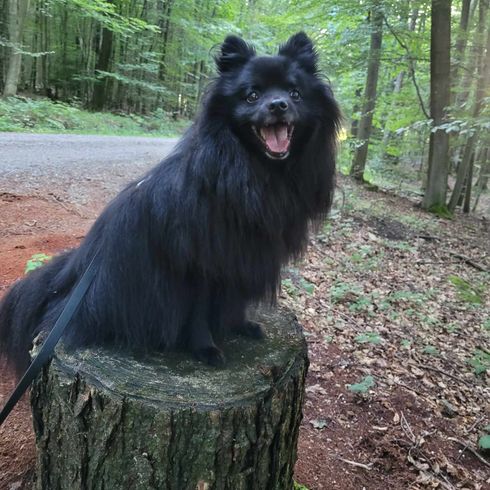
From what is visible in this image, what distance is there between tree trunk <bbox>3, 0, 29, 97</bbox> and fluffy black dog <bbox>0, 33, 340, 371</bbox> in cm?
1457

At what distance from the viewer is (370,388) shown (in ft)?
13.2

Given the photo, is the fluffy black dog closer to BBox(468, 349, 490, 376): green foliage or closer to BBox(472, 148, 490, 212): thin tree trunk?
BBox(468, 349, 490, 376): green foliage

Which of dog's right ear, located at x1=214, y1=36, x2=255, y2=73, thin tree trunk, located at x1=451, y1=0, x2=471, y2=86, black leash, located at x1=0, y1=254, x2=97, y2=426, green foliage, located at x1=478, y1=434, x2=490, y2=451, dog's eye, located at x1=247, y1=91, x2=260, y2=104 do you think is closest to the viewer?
black leash, located at x1=0, y1=254, x2=97, y2=426

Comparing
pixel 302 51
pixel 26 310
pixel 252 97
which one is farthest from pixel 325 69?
pixel 26 310

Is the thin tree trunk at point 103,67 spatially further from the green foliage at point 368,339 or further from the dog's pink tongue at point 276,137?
the dog's pink tongue at point 276,137

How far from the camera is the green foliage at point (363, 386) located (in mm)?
3918

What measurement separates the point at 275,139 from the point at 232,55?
572 mm

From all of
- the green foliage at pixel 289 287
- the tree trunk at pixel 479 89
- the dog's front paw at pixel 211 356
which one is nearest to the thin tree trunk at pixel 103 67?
the tree trunk at pixel 479 89

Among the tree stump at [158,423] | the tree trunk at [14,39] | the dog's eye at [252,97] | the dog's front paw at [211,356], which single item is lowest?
the tree stump at [158,423]

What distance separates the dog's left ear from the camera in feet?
8.27

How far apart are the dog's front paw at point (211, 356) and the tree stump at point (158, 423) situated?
63 millimetres

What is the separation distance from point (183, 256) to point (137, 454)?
85cm

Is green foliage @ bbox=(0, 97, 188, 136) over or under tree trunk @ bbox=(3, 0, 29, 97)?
under

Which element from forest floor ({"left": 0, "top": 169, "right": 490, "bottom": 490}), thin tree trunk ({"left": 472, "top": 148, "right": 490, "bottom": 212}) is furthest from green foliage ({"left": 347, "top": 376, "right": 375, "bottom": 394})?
thin tree trunk ({"left": 472, "top": 148, "right": 490, "bottom": 212})
